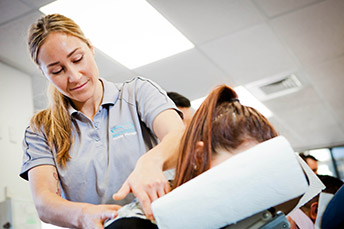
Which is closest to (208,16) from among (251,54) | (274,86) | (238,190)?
(251,54)

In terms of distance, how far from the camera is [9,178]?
3514mm

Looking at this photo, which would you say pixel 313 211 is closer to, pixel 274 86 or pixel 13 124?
pixel 13 124

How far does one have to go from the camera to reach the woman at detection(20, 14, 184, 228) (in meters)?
1.38

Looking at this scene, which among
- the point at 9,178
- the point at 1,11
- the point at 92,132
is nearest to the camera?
the point at 92,132

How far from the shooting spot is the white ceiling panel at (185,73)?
418 centimetres

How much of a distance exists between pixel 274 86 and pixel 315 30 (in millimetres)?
1414

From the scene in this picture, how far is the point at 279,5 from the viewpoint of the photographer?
346cm

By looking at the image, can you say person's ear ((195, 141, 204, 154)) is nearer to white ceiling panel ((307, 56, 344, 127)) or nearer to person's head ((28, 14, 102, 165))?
person's head ((28, 14, 102, 165))

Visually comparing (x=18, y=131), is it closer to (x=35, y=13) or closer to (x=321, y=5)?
(x=35, y=13)

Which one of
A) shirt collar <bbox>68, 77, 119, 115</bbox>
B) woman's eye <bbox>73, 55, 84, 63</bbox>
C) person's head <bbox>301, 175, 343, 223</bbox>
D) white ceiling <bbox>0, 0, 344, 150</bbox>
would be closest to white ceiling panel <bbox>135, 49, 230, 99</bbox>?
white ceiling <bbox>0, 0, 344, 150</bbox>

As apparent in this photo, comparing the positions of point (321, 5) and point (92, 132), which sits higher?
point (321, 5)

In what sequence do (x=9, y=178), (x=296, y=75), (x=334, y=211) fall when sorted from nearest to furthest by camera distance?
(x=334, y=211) → (x=9, y=178) → (x=296, y=75)

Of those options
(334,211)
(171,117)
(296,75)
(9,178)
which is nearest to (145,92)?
(171,117)

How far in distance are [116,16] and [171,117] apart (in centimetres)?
211
